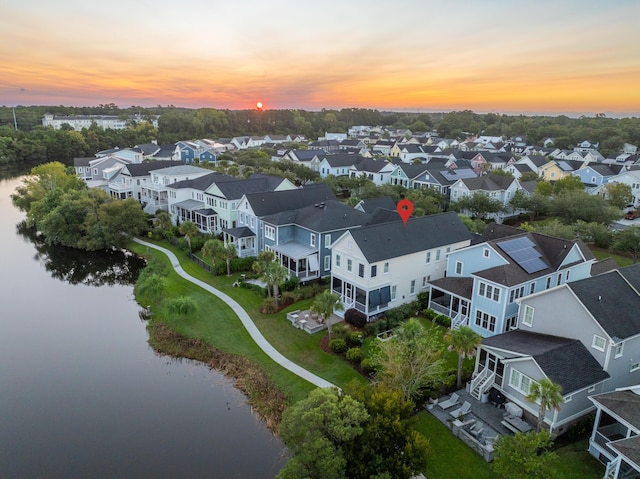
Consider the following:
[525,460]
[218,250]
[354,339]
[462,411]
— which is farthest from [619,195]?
[525,460]

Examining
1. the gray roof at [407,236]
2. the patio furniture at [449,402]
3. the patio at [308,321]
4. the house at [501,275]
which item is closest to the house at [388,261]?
the gray roof at [407,236]

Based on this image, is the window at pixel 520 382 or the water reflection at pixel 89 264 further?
the water reflection at pixel 89 264

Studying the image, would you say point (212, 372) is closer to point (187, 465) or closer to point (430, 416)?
point (187, 465)

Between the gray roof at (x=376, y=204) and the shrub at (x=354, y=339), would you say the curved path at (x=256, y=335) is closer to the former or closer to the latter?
the shrub at (x=354, y=339)

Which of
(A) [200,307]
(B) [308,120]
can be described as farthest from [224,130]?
(A) [200,307]

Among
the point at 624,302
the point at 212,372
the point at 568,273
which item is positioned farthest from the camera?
the point at 568,273
